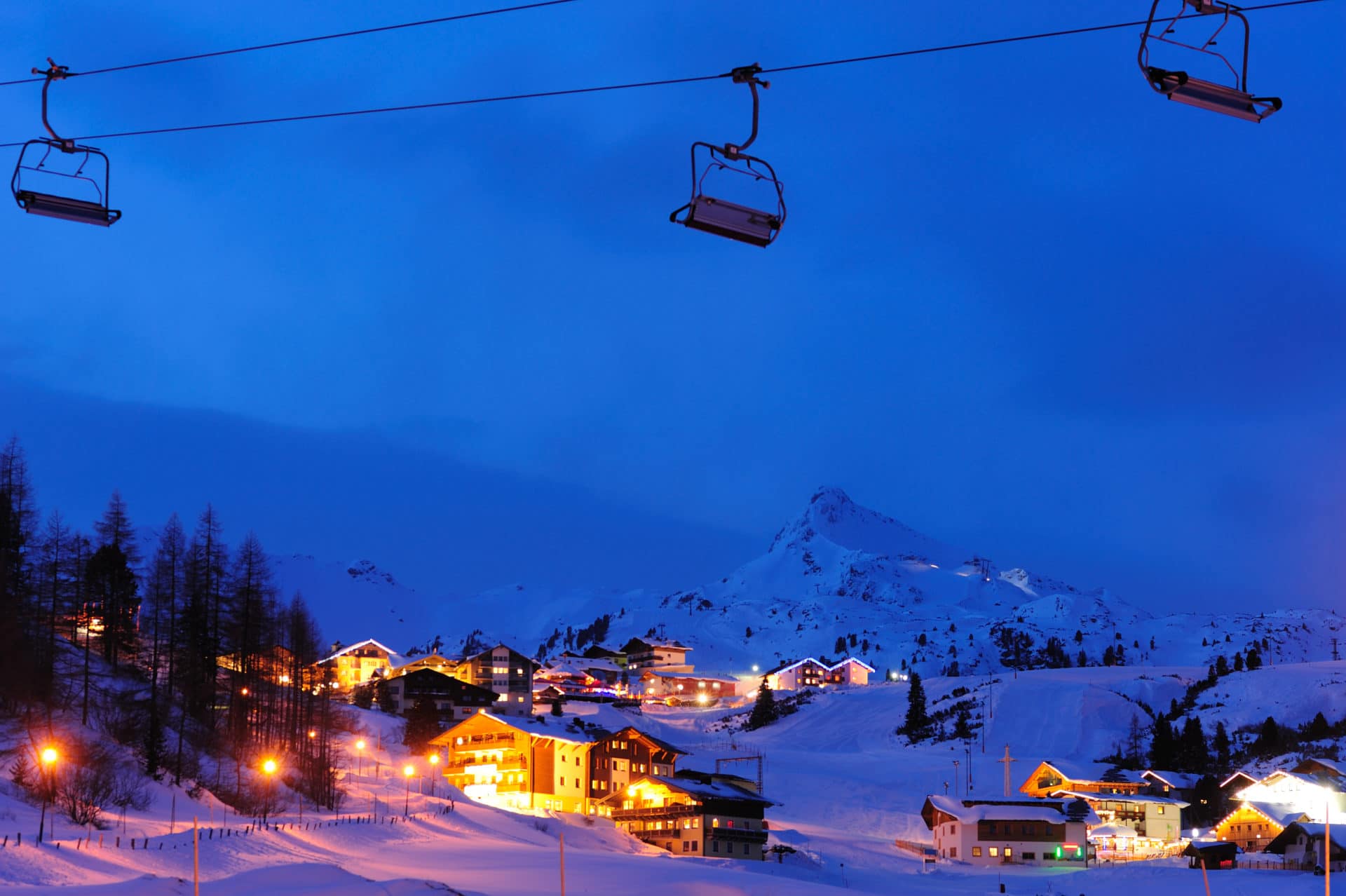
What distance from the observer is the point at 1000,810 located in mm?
72125

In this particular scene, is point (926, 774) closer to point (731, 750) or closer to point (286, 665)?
point (731, 750)

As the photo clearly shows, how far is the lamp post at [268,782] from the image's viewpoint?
47.8 m

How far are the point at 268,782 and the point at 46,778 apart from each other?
14.4 meters

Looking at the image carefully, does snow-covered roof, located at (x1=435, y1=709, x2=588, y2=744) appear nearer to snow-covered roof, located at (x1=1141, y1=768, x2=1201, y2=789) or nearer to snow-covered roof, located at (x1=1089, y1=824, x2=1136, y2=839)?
snow-covered roof, located at (x1=1089, y1=824, x2=1136, y2=839)

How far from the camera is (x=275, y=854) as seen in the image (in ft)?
122

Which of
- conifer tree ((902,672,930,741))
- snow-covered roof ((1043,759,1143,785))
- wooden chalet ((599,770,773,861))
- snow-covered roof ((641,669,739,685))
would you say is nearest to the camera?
wooden chalet ((599,770,773,861))

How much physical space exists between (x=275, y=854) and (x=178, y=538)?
30.4m

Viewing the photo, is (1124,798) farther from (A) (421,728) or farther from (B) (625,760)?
(A) (421,728)

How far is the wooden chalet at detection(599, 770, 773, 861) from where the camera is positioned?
62.6 m

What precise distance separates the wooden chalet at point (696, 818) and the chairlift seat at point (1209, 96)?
177 feet

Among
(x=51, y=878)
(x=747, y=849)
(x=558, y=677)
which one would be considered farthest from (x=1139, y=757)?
(x=51, y=878)

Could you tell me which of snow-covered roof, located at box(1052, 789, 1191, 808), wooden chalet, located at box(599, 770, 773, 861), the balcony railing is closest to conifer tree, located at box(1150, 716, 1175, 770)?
snow-covered roof, located at box(1052, 789, 1191, 808)

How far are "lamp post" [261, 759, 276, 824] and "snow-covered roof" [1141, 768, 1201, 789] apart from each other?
5929 cm

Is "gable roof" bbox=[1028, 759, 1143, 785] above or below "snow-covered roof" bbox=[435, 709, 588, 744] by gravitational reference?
below
